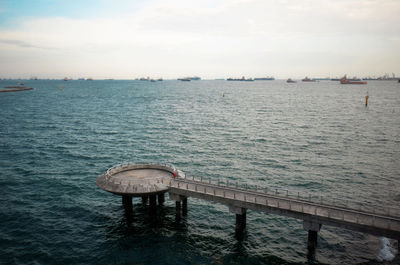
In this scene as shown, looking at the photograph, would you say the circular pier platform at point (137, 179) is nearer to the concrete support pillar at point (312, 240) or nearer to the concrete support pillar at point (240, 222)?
the concrete support pillar at point (240, 222)

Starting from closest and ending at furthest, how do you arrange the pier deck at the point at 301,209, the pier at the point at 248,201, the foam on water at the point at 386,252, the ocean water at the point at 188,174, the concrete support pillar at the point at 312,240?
the pier deck at the point at 301,209 < the pier at the point at 248,201 < the foam on water at the point at 386,252 < the concrete support pillar at the point at 312,240 < the ocean water at the point at 188,174

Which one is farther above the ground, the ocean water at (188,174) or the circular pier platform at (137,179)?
the circular pier platform at (137,179)

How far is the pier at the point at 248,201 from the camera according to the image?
2527cm

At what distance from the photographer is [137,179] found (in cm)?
3186

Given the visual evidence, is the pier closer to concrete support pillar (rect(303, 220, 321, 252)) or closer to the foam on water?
concrete support pillar (rect(303, 220, 321, 252))

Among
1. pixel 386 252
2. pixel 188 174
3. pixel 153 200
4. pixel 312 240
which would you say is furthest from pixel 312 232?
pixel 188 174

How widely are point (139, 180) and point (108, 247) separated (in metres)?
7.23

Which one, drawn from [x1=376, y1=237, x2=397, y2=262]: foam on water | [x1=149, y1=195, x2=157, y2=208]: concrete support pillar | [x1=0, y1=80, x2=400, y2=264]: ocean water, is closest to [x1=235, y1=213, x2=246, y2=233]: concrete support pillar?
[x1=0, y1=80, x2=400, y2=264]: ocean water

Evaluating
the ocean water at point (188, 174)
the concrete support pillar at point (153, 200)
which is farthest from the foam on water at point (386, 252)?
the concrete support pillar at point (153, 200)

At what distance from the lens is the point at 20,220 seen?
33844 millimetres

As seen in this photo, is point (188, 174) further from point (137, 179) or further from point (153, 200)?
point (137, 179)

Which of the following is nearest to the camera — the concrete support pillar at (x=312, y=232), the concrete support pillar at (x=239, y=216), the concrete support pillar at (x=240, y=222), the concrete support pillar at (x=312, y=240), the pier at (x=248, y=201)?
the pier at (x=248, y=201)

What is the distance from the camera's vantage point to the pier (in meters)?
25.3

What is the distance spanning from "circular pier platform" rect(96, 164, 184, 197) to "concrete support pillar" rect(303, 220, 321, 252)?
1452cm
